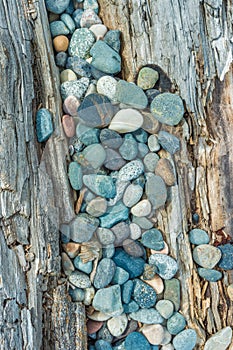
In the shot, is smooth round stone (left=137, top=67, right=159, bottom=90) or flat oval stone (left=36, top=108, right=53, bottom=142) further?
smooth round stone (left=137, top=67, right=159, bottom=90)

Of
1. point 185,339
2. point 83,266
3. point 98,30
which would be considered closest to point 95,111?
point 98,30

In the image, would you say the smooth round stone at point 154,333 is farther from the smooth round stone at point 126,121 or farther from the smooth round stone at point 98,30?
the smooth round stone at point 98,30

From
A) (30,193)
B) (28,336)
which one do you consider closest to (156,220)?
(30,193)

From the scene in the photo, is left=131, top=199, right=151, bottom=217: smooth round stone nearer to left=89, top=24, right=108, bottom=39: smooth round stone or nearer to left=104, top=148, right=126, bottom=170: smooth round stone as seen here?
left=104, top=148, right=126, bottom=170: smooth round stone

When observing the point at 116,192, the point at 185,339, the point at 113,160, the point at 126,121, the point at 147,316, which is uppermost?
the point at 126,121

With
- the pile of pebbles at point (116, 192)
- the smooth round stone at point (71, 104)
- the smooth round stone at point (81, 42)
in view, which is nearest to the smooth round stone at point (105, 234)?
the pile of pebbles at point (116, 192)

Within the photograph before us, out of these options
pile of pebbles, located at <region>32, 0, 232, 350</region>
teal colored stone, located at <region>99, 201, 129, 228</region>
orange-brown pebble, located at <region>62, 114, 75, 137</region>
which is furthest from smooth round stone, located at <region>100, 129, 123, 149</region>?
teal colored stone, located at <region>99, 201, 129, 228</region>

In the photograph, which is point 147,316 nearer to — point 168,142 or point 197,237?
point 197,237
